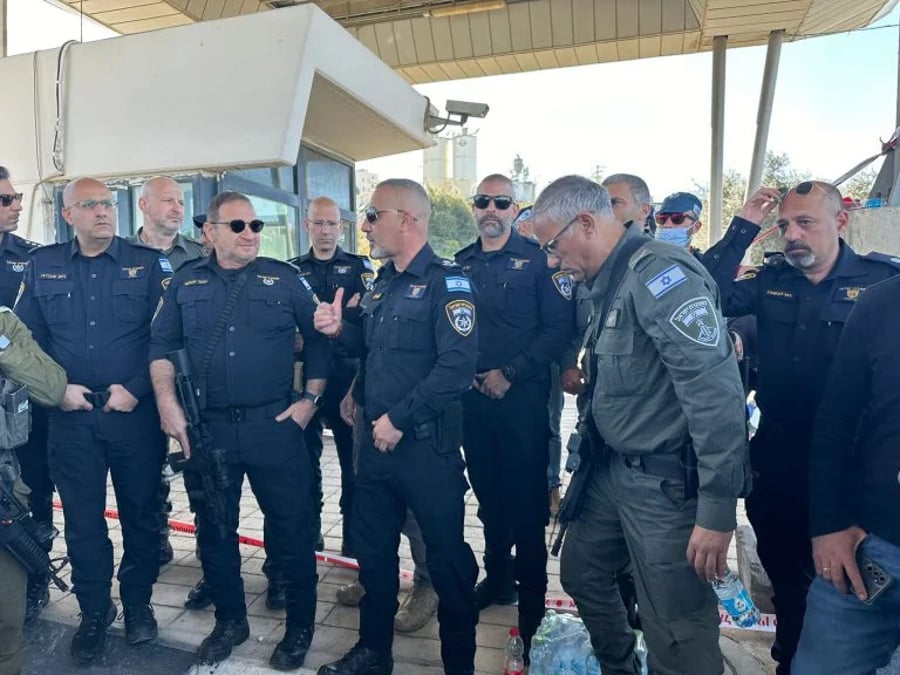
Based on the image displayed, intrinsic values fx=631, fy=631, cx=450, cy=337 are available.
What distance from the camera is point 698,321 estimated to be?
1675mm

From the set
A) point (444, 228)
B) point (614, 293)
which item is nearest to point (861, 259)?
point (614, 293)

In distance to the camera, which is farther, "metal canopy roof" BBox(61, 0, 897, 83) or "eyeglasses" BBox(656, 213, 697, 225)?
"metal canopy roof" BBox(61, 0, 897, 83)

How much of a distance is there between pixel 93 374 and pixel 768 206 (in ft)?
9.83

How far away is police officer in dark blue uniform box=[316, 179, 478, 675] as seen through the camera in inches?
91.7

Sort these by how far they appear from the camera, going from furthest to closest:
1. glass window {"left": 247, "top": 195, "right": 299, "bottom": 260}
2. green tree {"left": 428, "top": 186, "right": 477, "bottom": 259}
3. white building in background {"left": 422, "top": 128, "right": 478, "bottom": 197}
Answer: white building in background {"left": 422, "top": 128, "right": 478, "bottom": 197}, green tree {"left": 428, "top": 186, "right": 477, "bottom": 259}, glass window {"left": 247, "top": 195, "right": 299, "bottom": 260}

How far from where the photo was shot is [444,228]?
28.4 meters

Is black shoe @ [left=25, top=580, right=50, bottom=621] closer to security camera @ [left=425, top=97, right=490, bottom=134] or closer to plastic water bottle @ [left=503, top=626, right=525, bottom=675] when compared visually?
plastic water bottle @ [left=503, top=626, right=525, bottom=675]

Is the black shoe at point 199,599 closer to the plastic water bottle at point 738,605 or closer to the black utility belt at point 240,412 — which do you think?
the black utility belt at point 240,412

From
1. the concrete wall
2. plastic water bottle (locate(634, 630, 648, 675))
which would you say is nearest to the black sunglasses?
plastic water bottle (locate(634, 630, 648, 675))

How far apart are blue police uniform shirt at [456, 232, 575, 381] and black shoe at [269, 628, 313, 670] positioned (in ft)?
4.53

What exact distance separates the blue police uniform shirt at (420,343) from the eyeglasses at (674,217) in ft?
4.13

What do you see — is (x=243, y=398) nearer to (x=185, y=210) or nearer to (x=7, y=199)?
(x=7, y=199)

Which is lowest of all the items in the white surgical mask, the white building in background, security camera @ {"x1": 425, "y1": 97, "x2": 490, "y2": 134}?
the white surgical mask

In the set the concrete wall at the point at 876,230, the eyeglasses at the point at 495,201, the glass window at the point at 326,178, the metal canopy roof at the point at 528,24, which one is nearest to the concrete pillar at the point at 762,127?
the metal canopy roof at the point at 528,24
